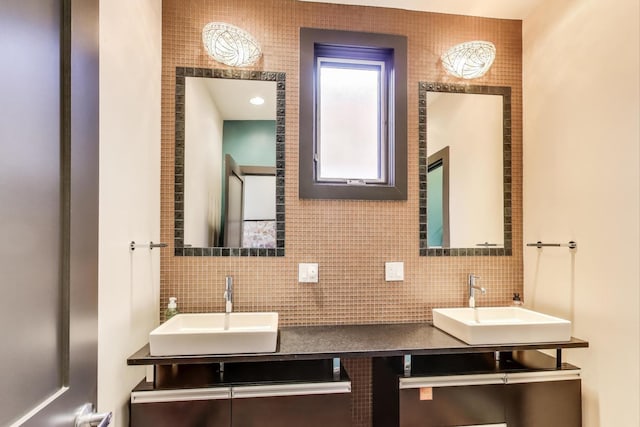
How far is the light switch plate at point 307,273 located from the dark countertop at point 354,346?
0.27 m

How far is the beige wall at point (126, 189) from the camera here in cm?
127

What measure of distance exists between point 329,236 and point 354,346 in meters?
0.65

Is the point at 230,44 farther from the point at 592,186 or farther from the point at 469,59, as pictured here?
the point at 592,186

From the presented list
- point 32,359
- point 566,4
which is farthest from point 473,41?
point 32,359

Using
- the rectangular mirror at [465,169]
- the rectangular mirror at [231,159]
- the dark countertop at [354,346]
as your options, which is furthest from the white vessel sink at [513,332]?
the rectangular mirror at [231,159]

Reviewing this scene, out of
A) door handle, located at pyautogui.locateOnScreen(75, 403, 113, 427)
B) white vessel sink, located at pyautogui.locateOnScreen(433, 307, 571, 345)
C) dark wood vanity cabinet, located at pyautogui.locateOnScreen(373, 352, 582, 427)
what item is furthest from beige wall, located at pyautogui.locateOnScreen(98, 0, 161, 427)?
white vessel sink, located at pyautogui.locateOnScreen(433, 307, 571, 345)

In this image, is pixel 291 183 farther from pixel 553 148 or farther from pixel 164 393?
pixel 553 148

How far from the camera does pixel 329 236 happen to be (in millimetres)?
2041

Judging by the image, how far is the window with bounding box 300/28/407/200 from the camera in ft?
6.70

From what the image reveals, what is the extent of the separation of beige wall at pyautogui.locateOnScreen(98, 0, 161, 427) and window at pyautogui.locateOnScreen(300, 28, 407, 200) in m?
0.79

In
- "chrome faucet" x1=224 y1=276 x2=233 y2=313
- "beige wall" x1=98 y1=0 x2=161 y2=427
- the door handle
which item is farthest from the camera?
"chrome faucet" x1=224 y1=276 x2=233 y2=313

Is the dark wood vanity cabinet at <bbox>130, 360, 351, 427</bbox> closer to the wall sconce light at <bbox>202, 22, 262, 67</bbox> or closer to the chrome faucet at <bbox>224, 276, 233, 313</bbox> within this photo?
the chrome faucet at <bbox>224, 276, 233, 313</bbox>

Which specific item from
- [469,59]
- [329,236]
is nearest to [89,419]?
[329,236]

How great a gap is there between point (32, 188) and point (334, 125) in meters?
1.73
